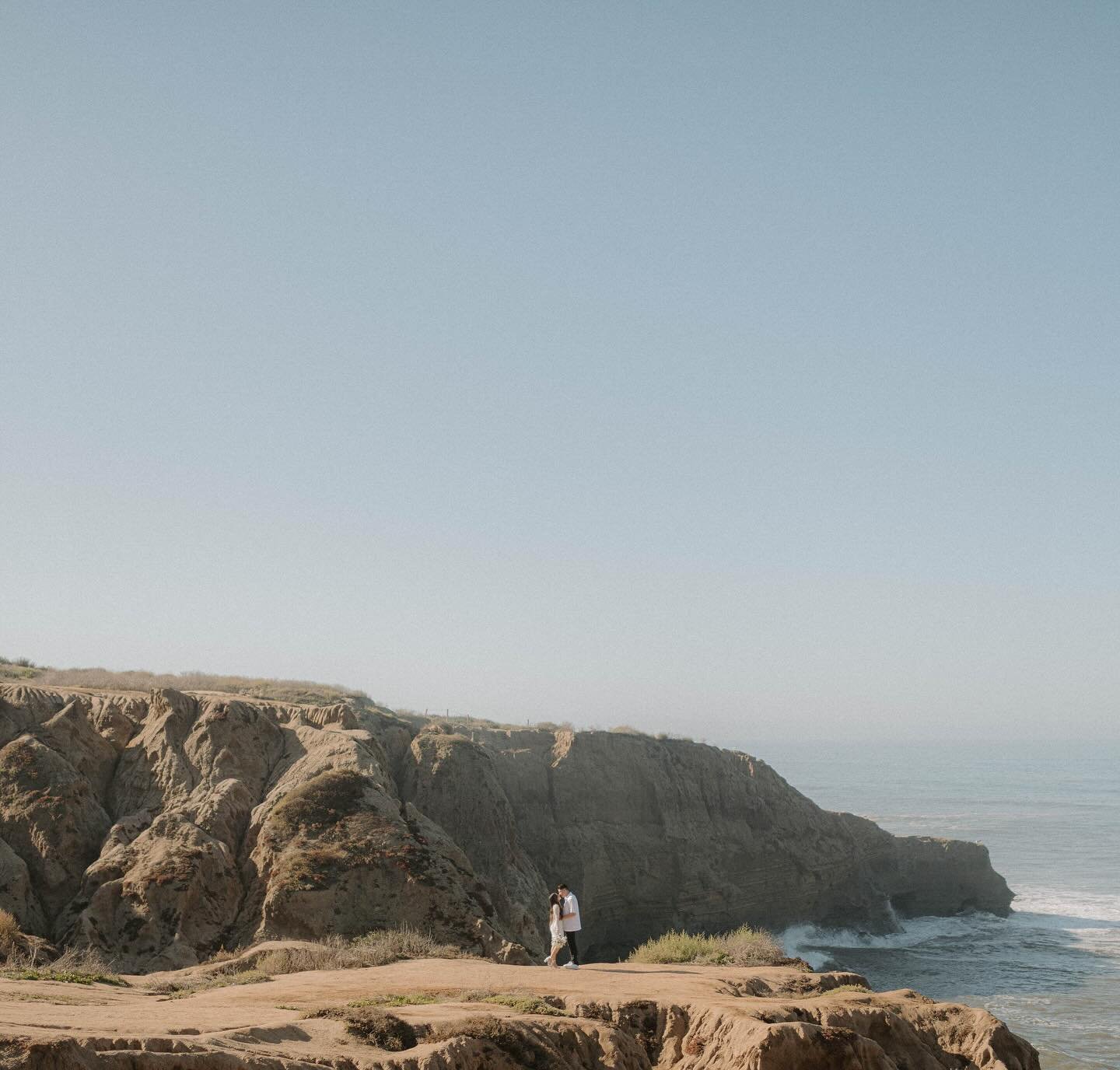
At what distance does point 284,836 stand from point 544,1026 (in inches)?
420

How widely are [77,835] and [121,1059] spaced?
14817 millimetres

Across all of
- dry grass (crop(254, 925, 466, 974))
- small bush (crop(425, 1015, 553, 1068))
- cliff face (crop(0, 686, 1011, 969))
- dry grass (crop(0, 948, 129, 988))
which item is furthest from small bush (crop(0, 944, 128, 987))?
small bush (crop(425, 1015, 553, 1068))

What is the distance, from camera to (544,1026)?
11711 millimetres

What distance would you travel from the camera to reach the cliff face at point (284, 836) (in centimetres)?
1948

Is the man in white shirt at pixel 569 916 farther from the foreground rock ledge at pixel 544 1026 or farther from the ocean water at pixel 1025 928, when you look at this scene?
the ocean water at pixel 1025 928

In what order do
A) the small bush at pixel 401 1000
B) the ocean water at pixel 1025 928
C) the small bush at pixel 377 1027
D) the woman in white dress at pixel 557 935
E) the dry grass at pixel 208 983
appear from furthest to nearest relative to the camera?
the ocean water at pixel 1025 928 < the woman in white dress at pixel 557 935 < the dry grass at pixel 208 983 < the small bush at pixel 401 1000 < the small bush at pixel 377 1027

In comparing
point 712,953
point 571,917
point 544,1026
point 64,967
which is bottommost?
point 712,953

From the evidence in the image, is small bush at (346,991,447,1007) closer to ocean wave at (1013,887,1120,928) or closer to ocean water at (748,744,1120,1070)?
ocean water at (748,744,1120,1070)

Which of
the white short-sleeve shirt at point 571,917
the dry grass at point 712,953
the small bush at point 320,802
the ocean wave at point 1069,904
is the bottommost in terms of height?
the ocean wave at point 1069,904

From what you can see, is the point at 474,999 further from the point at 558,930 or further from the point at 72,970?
the point at 72,970

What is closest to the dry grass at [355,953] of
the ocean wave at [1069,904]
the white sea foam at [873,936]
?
the white sea foam at [873,936]

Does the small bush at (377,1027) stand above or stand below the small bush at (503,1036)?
above

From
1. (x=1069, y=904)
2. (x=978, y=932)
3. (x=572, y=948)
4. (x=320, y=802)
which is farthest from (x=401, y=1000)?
(x=1069, y=904)

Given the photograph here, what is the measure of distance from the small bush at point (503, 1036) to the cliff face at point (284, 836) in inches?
337
